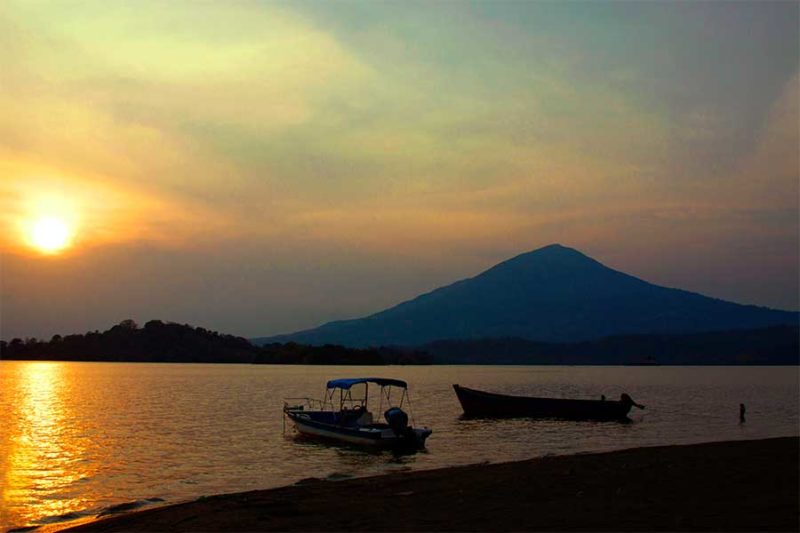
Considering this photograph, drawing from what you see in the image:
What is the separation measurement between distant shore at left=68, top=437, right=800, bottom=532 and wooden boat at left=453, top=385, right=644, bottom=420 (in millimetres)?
36307

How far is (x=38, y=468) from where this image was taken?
3597cm

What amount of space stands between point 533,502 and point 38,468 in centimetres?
2729

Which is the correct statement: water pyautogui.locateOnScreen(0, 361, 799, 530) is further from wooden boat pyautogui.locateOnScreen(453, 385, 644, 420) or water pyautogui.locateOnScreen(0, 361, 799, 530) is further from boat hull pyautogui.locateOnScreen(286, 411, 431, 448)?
wooden boat pyautogui.locateOnScreen(453, 385, 644, 420)

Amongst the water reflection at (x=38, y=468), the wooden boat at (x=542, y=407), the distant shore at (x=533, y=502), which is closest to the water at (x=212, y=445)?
the water reflection at (x=38, y=468)

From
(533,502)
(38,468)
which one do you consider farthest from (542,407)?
(533,502)

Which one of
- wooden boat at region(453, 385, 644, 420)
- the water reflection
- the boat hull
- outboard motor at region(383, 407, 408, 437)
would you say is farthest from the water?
wooden boat at region(453, 385, 644, 420)

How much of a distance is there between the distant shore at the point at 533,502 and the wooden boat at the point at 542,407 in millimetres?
36307

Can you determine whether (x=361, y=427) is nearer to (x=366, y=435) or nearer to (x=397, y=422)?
(x=366, y=435)

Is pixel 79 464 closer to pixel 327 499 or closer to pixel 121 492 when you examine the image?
pixel 121 492

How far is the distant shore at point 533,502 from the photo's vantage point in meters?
16.3

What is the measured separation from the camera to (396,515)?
18.6m

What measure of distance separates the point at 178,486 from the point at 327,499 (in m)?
10.7

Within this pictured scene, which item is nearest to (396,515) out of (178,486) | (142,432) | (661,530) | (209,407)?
(661,530)

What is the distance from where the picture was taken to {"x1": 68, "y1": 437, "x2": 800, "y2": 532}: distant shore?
53.5 feet
